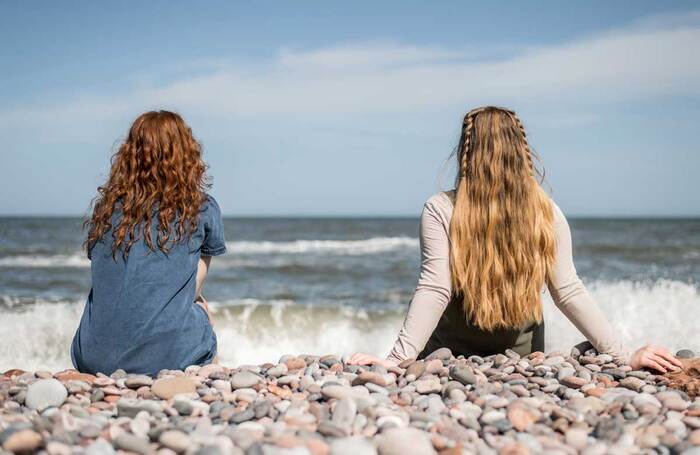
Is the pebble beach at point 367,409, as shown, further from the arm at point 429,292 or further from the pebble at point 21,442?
the arm at point 429,292

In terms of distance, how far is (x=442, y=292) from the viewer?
358 centimetres

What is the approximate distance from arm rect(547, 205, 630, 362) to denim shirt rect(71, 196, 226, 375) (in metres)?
1.87

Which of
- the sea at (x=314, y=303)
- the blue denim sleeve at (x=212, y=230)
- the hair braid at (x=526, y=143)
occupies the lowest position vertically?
the sea at (x=314, y=303)

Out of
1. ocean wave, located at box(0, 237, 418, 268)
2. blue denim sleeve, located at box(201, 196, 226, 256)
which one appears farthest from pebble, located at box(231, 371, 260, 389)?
ocean wave, located at box(0, 237, 418, 268)

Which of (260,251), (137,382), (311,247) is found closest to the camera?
(137,382)

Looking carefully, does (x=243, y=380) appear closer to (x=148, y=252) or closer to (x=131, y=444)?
(x=148, y=252)

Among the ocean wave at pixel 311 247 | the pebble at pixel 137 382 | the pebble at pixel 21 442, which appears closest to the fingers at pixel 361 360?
the pebble at pixel 137 382

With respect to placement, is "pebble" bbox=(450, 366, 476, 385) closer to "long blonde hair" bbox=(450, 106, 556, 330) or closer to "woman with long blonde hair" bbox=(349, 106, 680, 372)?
"woman with long blonde hair" bbox=(349, 106, 680, 372)

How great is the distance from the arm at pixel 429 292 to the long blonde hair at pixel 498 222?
58 millimetres

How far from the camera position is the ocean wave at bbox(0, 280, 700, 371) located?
23.4ft

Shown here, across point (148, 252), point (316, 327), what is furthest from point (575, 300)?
point (316, 327)

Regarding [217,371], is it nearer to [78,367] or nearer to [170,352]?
[170,352]

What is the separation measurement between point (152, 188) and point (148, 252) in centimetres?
34

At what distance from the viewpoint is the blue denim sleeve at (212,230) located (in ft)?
11.8
